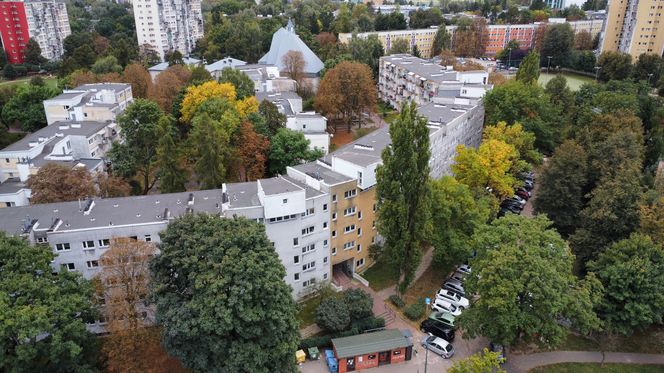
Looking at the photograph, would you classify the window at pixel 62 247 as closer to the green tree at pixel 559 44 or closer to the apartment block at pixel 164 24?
the apartment block at pixel 164 24

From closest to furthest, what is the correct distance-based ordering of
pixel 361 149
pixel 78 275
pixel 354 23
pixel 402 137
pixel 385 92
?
1. pixel 78 275
2. pixel 402 137
3. pixel 361 149
4. pixel 385 92
5. pixel 354 23

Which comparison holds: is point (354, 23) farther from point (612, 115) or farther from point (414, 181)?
point (414, 181)

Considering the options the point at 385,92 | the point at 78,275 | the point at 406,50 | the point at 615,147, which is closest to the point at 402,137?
the point at 78,275

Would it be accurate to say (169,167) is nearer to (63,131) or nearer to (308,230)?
(308,230)

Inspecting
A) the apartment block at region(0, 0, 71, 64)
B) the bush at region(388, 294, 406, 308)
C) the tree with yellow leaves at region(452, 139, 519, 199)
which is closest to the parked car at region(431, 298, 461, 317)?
the bush at region(388, 294, 406, 308)

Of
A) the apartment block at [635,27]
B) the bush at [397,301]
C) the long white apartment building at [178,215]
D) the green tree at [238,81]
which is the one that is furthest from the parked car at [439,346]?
the apartment block at [635,27]

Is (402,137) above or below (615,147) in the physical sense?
above
